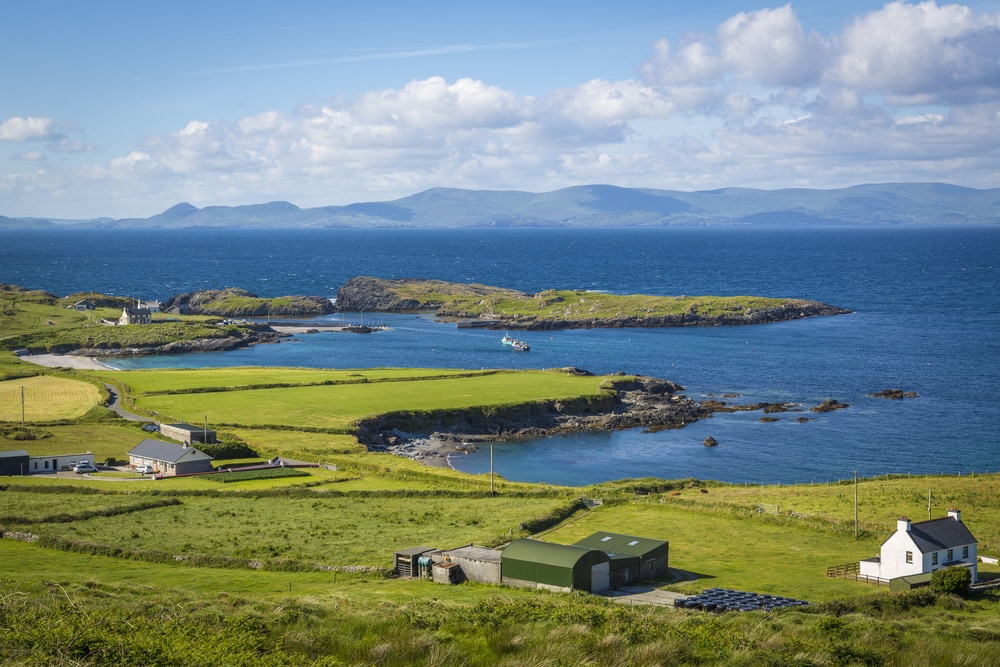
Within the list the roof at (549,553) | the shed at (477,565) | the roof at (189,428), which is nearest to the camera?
the roof at (549,553)

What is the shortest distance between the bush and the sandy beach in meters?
86.3

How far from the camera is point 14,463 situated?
182ft

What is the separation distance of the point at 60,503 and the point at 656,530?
2776cm

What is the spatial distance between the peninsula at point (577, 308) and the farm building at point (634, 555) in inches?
4013

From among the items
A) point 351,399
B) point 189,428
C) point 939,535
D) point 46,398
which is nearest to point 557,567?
point 939,535

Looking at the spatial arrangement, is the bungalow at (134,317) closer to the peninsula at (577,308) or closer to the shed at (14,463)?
the peninsula at (577,308)

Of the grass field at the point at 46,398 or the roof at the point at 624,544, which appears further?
the grass field at the point at 46,398

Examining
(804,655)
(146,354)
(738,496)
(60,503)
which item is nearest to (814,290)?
(146,354)

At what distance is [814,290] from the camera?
610ft

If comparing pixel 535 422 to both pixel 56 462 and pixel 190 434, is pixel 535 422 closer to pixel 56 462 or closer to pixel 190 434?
pixel 190 434

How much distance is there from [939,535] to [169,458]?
4016cm

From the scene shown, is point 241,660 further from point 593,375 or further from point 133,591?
point 593,375

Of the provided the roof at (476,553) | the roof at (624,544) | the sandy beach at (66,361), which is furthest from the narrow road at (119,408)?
the roof at (624,544)

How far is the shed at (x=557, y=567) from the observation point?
3478cm
